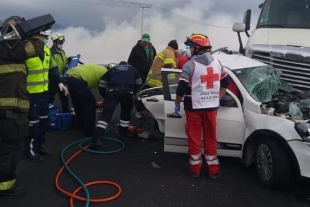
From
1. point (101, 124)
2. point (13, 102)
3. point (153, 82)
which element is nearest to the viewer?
point (13, 102)

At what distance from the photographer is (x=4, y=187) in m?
4.21

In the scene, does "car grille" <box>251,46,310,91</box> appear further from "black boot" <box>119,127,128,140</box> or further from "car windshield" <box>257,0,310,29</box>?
"black boot" <box>119,127,128,140</box>

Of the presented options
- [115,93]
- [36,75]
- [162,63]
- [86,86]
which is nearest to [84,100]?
[86,86]

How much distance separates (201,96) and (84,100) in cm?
264

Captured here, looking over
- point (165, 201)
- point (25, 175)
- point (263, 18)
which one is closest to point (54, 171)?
point (25, 175)

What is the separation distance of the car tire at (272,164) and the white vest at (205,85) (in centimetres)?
82

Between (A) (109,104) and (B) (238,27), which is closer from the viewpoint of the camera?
(A) (109,104)

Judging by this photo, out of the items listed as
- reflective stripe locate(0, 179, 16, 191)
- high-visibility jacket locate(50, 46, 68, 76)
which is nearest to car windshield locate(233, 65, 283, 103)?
reflective stripe locate(0, 179, 16, 191)

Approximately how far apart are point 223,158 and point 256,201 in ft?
4.75

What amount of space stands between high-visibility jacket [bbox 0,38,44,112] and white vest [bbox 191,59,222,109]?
1925mm

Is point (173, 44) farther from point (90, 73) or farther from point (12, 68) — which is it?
point (12, 68)

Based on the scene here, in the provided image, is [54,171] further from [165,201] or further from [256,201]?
[256,201]

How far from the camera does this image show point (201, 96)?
4.70m

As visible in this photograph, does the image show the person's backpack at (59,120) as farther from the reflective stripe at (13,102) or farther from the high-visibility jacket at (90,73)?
the reflective stripe at (13,102)
